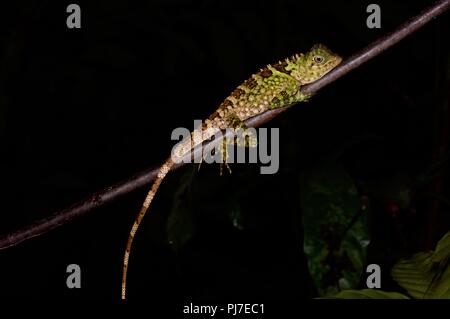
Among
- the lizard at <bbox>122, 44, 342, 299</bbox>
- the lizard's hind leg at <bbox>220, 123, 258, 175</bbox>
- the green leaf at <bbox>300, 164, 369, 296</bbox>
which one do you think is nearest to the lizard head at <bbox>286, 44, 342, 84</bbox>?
the lizard at <bbox>122, 44, 342, 299</bbox>

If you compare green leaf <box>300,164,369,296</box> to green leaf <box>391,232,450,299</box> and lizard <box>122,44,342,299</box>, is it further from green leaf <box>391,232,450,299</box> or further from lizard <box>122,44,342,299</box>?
green leaf <box>391,232,450,299</box>

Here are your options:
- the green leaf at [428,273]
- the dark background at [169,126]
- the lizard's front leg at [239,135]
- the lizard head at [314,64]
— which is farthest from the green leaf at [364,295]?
the dark background at [169,126]

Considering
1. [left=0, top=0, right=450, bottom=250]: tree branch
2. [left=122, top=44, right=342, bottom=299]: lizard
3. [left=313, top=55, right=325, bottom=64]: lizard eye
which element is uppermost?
[left=313, top=55, right=325, bottom=64]: lizard eye

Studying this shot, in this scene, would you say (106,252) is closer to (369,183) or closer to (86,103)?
(86,103)

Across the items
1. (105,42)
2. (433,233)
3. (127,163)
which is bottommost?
(433,233)

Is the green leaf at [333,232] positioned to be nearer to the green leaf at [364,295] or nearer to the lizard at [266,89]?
the lizard at [266,89]

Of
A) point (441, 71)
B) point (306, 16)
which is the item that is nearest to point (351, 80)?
point (306, 16)

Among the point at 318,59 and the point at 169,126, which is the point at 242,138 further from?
the point at 169,126
